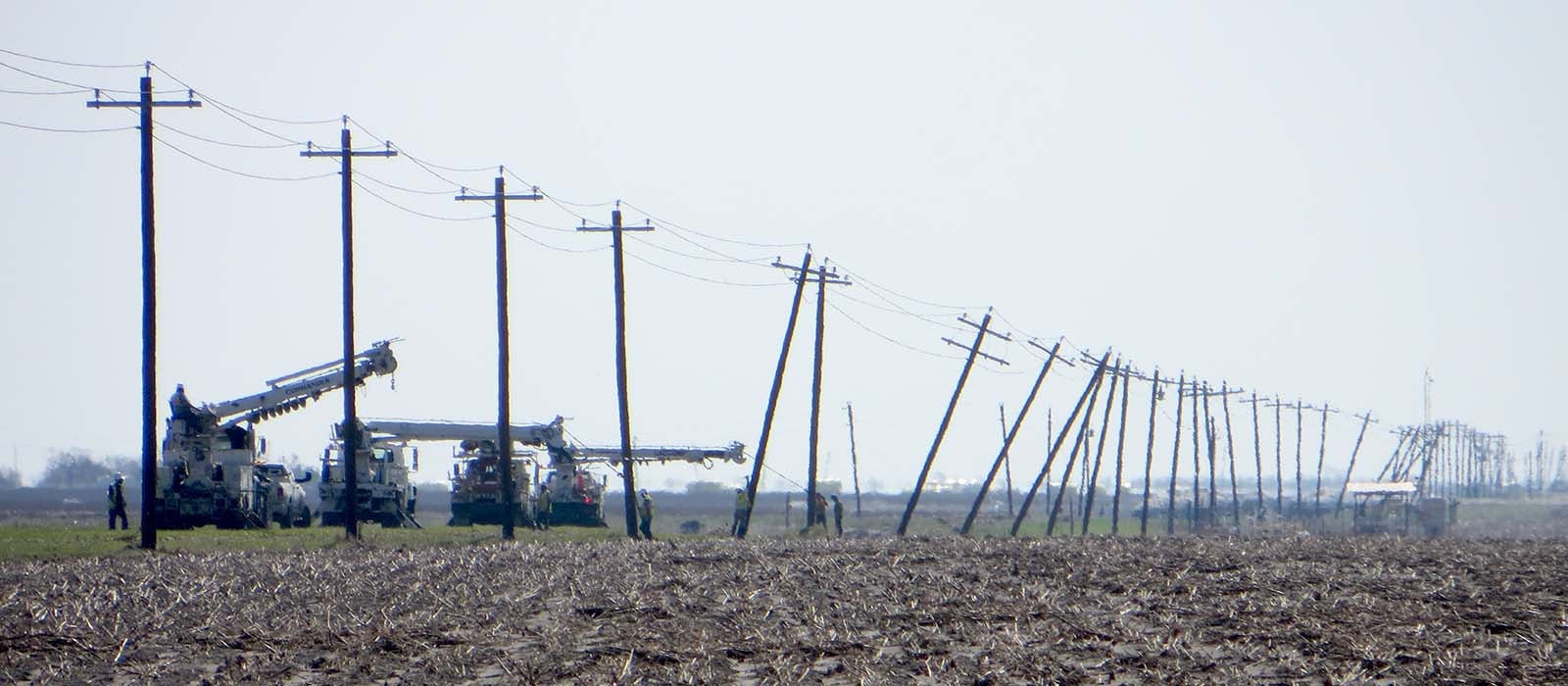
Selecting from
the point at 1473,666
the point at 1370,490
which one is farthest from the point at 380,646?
the point at 1370,490

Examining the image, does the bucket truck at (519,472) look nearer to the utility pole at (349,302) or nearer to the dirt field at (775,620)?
the utility pole at (349,302)

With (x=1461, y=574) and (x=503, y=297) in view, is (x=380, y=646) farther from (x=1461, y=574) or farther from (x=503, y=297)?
(x=503, y=297)

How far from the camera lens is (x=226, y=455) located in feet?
153

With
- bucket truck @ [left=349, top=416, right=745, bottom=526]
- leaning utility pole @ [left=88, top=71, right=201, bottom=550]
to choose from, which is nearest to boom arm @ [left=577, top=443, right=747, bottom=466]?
bucket truck @ [left=349, top=416, right=745, bottom=526]

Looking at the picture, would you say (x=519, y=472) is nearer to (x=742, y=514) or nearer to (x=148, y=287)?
(x=742, y=514)

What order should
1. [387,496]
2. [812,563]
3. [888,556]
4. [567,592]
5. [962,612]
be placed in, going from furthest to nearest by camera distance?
1. [387,496]
2. [888,556]
3. [812,563]
4. [567,592]
5. [962,612]

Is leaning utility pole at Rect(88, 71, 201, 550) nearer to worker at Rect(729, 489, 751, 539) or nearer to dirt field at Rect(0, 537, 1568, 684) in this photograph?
dirt field at Rect(0, 537, 1568, 684)

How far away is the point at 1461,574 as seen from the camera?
84.3ft

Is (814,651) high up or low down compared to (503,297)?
down

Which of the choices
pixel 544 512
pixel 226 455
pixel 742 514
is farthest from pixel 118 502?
pixel 742 514

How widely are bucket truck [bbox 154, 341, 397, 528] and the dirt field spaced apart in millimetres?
17742

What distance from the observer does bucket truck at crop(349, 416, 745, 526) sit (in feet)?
184

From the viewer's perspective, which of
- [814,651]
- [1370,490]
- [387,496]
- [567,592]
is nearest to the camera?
[814,651]

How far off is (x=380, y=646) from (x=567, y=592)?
5.51m
